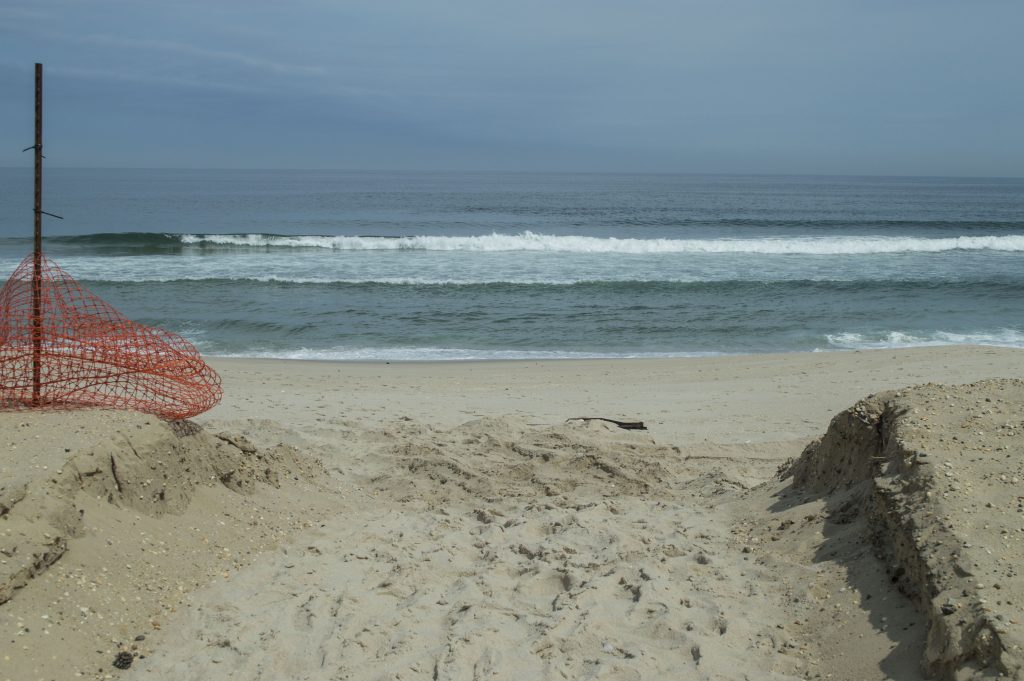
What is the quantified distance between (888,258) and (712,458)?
75.7ft

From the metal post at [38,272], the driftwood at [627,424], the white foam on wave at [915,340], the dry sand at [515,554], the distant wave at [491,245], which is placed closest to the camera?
the dry sand at [515,554]

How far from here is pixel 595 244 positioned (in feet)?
102

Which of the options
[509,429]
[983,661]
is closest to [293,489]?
[509,429]

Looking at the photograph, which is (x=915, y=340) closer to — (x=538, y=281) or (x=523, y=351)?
(x=523, y=351)

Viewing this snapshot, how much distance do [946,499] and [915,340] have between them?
39.6 ft

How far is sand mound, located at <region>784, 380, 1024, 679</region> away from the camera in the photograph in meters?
3.20

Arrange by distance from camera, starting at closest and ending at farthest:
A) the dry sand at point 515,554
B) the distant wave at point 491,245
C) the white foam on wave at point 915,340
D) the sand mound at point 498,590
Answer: the dry sand at point 515,554 < the sand mound at point 498,590 < the white foam on wave at point 915,340 < the distant wave at point 491,245

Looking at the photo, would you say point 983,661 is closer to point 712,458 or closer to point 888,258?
point 712,458

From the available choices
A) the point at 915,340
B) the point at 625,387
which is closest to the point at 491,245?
the point at 915,340

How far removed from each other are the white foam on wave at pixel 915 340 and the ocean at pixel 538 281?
0.07m

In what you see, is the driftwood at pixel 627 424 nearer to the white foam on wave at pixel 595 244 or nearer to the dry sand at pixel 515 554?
the dry sand at pixel 515 554

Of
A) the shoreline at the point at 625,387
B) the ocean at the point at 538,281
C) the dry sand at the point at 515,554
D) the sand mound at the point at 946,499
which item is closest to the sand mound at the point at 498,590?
the dry sand at the point at 515,554

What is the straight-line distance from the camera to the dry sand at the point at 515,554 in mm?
3711

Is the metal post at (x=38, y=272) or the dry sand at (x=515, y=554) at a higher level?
the metal post at (x=38, y=272)
